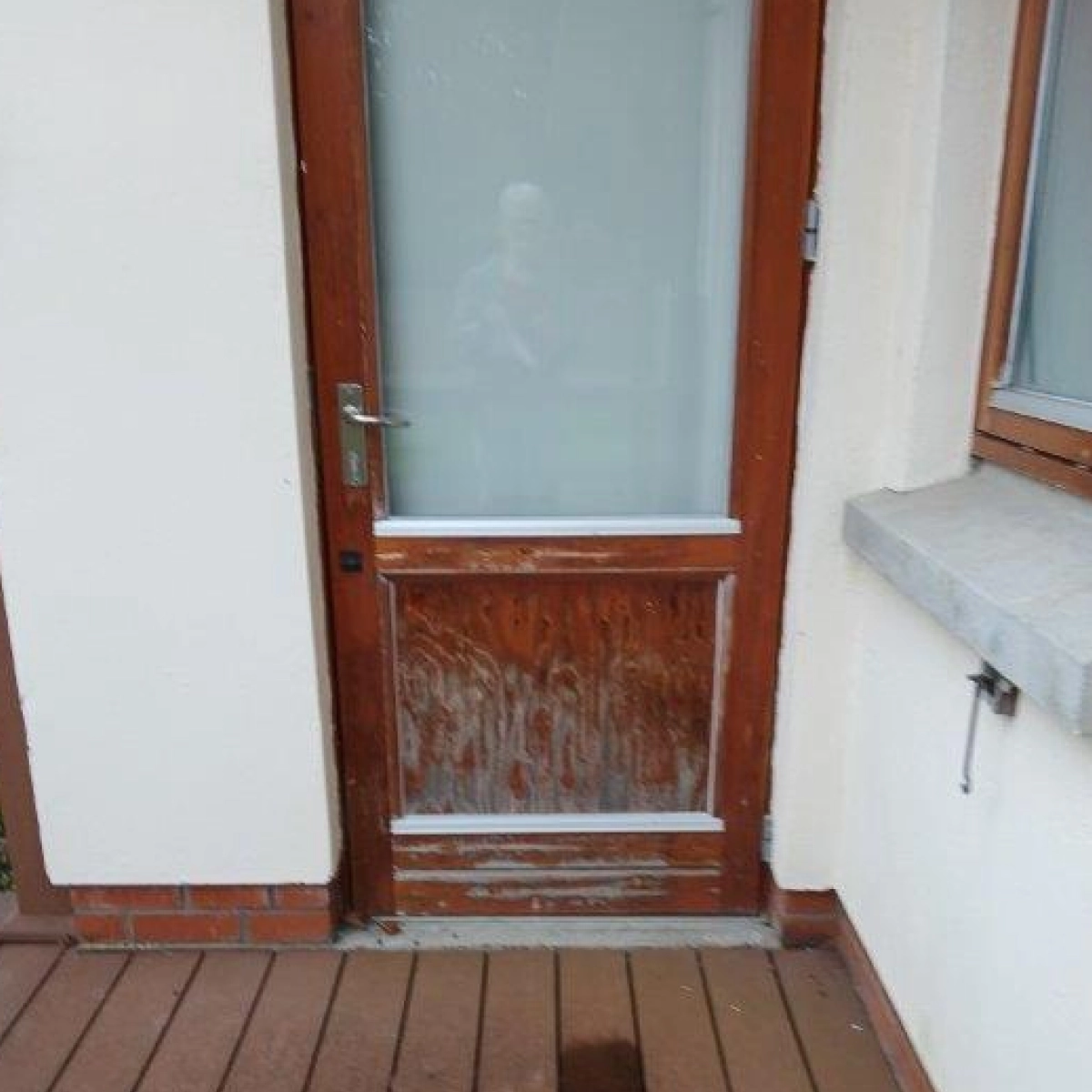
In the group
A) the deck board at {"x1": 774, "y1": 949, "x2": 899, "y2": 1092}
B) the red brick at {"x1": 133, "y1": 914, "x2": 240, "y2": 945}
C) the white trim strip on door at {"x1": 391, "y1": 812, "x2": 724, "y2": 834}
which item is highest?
the white trim strip on door at {"x1": 391, "y1": 812, "x2": 724, "y2": 834}

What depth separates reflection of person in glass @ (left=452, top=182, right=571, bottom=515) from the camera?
1.89m

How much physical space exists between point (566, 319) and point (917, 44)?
0.78m

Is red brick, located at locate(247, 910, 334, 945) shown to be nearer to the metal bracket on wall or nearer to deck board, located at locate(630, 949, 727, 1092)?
deck board, located at locate(630, 949, 727, 1092)

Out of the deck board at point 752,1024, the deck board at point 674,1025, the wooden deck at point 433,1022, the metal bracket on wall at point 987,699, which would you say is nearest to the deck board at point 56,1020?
the wooden deck at point 433,1022

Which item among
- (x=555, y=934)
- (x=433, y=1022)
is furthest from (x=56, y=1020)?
(x=555, y=934)

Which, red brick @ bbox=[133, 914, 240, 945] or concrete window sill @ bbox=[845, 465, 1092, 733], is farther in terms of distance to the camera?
red brick @ bbox=[133, 914, 240, 945]

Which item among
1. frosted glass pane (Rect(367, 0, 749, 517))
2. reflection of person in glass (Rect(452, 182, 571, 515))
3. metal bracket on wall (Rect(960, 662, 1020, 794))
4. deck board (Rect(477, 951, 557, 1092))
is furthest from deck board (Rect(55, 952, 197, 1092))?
metal bracket on wall (Rect(960, 662, 1020, 794))

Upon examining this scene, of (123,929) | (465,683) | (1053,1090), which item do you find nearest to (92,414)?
(465,683)

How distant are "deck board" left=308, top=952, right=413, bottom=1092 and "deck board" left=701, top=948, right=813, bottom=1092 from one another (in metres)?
0.64

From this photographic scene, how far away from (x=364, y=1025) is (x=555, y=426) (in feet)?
4.10

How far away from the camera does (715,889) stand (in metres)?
2.19

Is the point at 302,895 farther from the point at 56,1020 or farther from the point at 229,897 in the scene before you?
the point at 56,1020

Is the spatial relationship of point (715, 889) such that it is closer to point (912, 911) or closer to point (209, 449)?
point (912, 911)

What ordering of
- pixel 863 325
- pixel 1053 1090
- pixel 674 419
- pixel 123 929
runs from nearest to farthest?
pixel 1053 1090 → pixel 863 325 → pixel 674 419 → pixel 123 929
